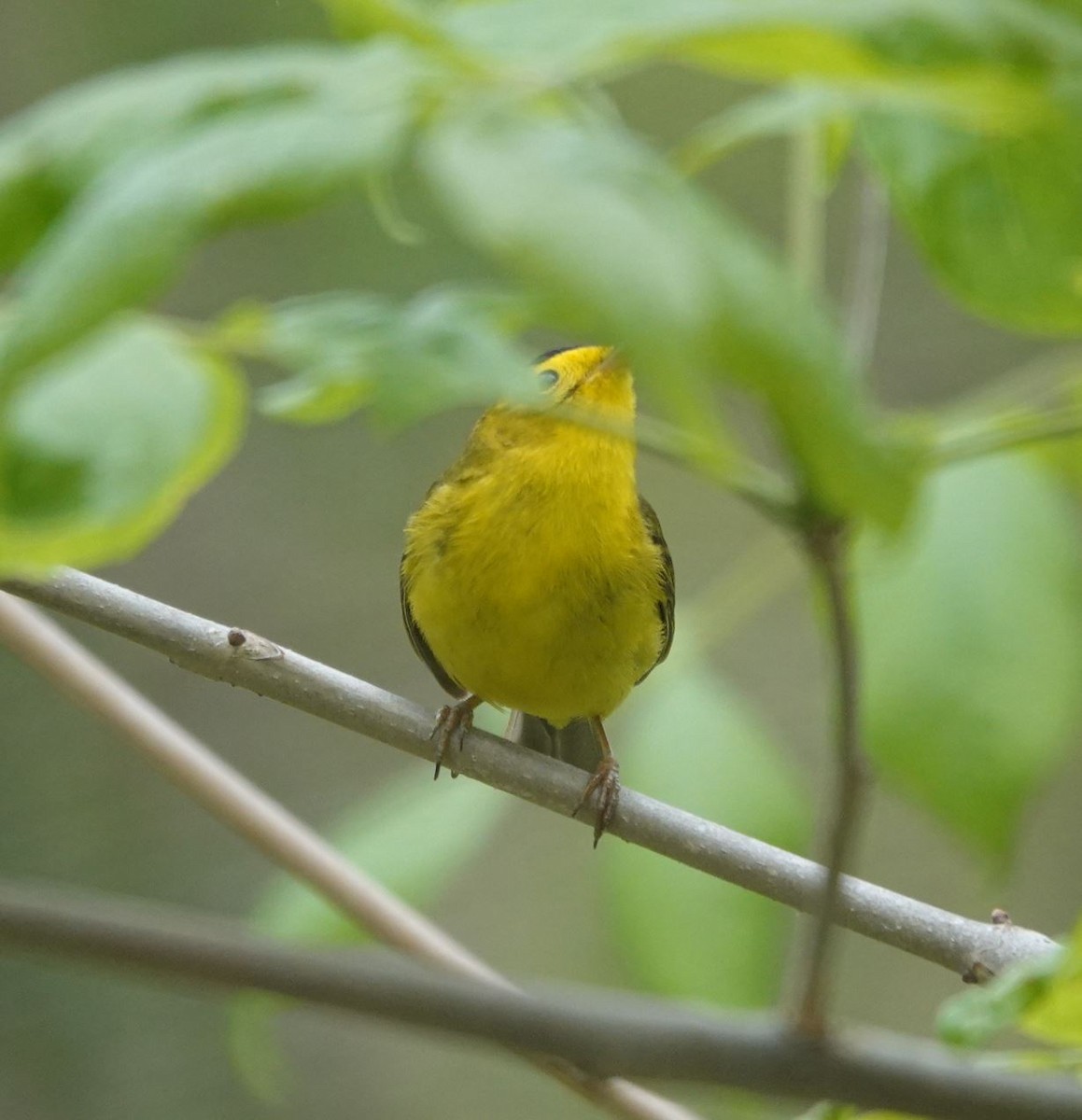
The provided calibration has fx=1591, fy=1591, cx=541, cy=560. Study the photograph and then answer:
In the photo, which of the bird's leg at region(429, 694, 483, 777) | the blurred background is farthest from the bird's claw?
the blurred background

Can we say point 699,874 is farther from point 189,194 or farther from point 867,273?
point 189,194

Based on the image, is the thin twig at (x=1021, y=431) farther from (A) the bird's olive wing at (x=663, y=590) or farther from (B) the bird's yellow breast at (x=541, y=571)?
(A) the bird's olive wing at (x=663, y=590)

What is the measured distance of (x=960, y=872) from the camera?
5.41 metres

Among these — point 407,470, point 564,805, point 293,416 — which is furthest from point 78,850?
point 293,416

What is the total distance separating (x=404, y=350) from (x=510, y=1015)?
250mm

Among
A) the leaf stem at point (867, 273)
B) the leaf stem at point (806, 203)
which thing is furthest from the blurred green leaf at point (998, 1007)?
the leaf stem at point (806, 203)

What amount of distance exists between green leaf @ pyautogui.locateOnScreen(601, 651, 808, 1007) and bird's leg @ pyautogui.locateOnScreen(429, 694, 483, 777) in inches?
8.5

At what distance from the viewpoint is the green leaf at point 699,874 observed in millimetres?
1818

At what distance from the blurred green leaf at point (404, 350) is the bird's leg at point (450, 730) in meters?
1.23

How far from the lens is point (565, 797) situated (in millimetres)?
1897

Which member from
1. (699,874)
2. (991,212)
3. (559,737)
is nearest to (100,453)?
(991,212)

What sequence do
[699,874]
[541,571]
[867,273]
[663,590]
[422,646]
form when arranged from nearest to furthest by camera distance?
[867,273]
[699,874]
[541,571]
[663,590]
[422,646]

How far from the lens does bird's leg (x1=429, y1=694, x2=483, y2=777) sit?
74.7 inches

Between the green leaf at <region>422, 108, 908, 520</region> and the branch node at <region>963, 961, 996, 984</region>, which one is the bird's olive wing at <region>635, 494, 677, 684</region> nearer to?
the branch node at <region>963, 961, 996, 984</region>
